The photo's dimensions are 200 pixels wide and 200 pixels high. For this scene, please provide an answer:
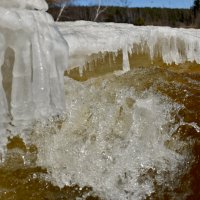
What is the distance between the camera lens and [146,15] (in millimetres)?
15891

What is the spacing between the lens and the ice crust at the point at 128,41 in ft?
6.40

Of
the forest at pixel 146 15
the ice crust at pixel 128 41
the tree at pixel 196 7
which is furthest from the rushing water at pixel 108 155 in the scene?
the tree at pixel 196 7

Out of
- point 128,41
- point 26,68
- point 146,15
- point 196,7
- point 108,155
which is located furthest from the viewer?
point 196,7

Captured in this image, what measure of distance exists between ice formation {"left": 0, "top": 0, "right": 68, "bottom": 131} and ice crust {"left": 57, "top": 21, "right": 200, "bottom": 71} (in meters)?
0.31

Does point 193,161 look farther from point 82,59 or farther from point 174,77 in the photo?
point 82,59

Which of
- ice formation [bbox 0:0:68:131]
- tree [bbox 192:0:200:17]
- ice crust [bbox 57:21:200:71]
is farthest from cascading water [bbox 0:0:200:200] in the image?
tree [bbox 192:0:200:17]

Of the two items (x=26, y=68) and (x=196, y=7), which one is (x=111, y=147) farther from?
(x=196, y=7)

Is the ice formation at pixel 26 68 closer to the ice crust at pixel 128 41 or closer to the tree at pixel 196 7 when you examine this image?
the ice crust at pixel 128 41

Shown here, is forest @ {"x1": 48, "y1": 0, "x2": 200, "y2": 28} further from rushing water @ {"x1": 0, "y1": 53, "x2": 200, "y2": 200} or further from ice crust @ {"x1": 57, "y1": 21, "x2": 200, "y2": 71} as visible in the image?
rushing water @ {"x1": 0, "y1": 53, "x2": 200, "y2": 200}

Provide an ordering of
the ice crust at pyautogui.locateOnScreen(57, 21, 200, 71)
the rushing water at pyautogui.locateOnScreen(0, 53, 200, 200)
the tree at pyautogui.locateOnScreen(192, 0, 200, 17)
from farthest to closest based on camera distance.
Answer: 1. the tree at pyautogui.locateOnScreen(192, 0, 200, 17)
2. the ice crust at pyautogui.locateOnScreen(57, 21, 200, 71)
3. the rushing water at pyautogui.locateOnScreen(0, 53, 200, 200)

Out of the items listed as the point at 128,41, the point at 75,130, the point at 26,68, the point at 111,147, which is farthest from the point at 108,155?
the point at 128,41

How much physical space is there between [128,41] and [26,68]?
0.85 metres

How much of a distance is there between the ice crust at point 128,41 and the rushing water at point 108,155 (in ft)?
0.94

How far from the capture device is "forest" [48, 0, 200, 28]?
14164 millimetres
